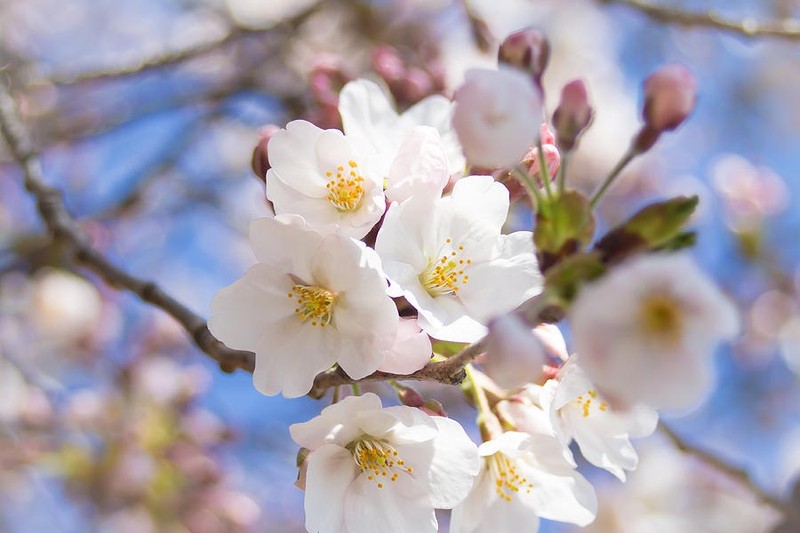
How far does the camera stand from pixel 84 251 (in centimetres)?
159

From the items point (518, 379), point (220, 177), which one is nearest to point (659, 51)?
point (220, 177)

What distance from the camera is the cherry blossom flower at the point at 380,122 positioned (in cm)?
123

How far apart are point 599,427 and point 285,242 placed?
0.56 meters

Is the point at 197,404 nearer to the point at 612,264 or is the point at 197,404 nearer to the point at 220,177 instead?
the point at 220,177

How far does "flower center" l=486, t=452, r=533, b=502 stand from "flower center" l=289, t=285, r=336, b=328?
0.35 meters

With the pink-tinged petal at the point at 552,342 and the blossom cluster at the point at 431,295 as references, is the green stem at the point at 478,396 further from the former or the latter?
the pink-tinged petal at the point at 552,342

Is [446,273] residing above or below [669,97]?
below

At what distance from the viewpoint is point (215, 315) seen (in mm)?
1052

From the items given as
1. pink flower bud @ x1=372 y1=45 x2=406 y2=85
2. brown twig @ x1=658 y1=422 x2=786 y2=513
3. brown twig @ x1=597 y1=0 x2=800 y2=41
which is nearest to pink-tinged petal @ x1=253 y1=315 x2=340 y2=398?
brown twig @ x1=658 y1=422 x2=786 y2=513

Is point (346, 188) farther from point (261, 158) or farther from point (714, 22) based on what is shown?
point (714, 22)

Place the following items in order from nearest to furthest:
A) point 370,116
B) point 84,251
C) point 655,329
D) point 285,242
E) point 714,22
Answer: point 655,329
point 285,242
point 370,116
point 84,251
point 714,22

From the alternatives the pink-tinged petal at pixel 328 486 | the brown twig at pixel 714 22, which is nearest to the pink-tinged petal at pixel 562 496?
the pink-tinged petal at pixel 328 486

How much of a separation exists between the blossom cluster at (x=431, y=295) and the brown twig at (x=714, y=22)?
3.71 ft

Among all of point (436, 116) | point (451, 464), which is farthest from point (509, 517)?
A: point (436, 116)
